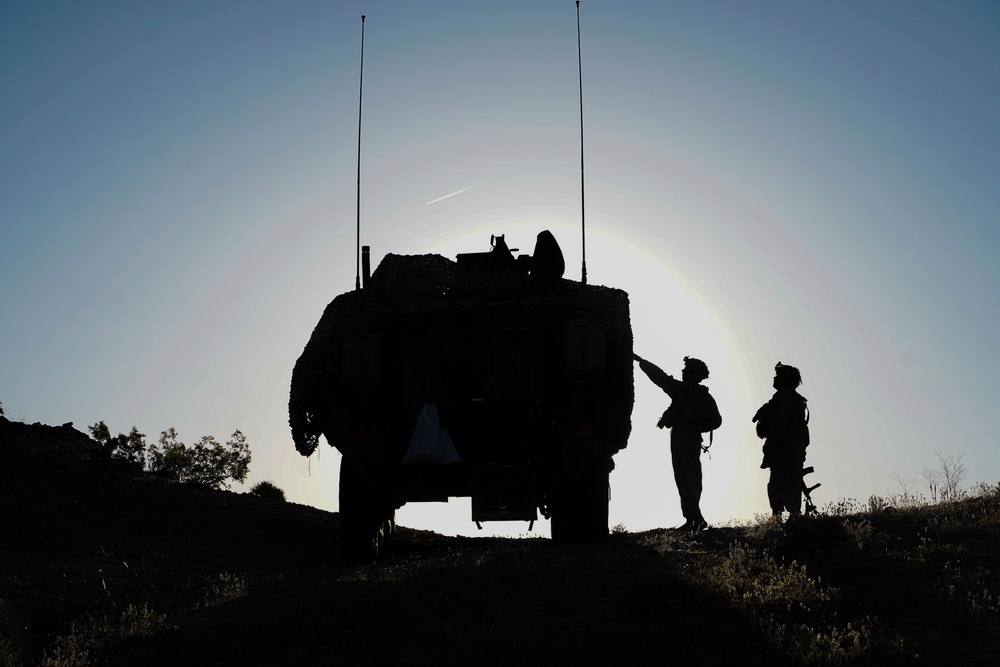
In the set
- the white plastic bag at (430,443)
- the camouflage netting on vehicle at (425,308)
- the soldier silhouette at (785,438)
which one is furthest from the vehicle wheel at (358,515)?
the soldier silhouette at (785,438)

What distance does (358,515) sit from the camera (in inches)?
493

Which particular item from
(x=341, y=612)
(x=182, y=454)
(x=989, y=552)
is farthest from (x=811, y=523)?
(x=182, y=454)

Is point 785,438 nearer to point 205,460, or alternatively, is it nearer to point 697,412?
point 697,412

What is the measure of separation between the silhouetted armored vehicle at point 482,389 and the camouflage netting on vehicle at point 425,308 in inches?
0.5

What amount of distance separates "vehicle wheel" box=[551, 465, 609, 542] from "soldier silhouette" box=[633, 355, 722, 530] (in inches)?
72.9

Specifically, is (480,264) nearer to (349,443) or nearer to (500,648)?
(349,443)

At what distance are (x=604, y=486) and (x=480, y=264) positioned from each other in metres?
2.94

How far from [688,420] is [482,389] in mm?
3079

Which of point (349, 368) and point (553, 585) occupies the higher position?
point (349, 368)

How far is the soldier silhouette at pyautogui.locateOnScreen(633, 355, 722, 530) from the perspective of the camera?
545 inches

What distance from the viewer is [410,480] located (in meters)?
12.2

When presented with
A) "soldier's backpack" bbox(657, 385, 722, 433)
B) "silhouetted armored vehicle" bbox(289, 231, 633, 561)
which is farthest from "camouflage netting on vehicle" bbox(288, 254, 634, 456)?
"soldier's backpack" bbox(657, 385, 722, 433)

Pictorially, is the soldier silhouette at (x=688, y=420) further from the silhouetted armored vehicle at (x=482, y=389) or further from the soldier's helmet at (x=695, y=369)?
the silhouetted armored vehicle at (x=482, y=389)

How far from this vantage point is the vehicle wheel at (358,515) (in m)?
12.4
